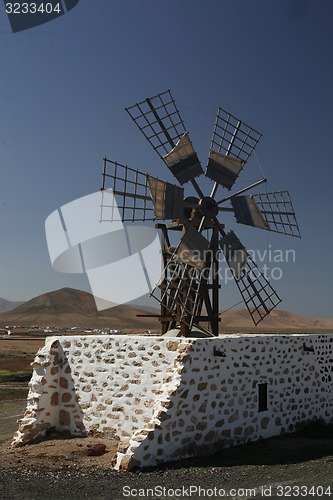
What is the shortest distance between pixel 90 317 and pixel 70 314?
12.7 feet

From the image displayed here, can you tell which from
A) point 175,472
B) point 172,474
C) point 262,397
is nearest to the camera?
point 172,474

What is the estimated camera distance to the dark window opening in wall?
12.5 m

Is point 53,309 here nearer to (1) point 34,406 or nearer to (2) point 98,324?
(2) point 98,324

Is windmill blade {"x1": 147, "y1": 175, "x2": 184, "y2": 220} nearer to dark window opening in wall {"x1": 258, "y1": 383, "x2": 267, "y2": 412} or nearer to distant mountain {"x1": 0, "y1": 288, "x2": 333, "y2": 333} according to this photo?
dark window opening in wall {"x1": 258, "y1": 383, "x2": 267, "y2": 412}

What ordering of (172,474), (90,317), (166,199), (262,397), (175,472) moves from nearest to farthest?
1. (172,474)
2. (175,472)
3. (262,397)
4. (166,199)
5. (90,317)

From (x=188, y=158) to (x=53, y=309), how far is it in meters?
90.8

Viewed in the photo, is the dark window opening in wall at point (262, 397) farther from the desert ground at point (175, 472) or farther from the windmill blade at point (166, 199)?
the windmill blade at point (166, 199)

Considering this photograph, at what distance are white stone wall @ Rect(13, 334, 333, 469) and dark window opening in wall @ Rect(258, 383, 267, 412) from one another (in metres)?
0.10

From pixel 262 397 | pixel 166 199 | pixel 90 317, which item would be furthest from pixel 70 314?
pixel 262 397

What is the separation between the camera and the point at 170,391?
10.4m

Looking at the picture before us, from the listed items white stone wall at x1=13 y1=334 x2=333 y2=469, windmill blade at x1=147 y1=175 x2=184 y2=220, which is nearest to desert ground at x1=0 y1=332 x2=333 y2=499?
white stone wall at x1=13 y1=334 x2=333 y2=469

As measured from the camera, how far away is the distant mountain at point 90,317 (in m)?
91.5

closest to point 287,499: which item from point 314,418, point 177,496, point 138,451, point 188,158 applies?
point 177,496

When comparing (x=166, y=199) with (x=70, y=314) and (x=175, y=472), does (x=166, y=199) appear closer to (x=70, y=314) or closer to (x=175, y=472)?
(x=175, y=472)
